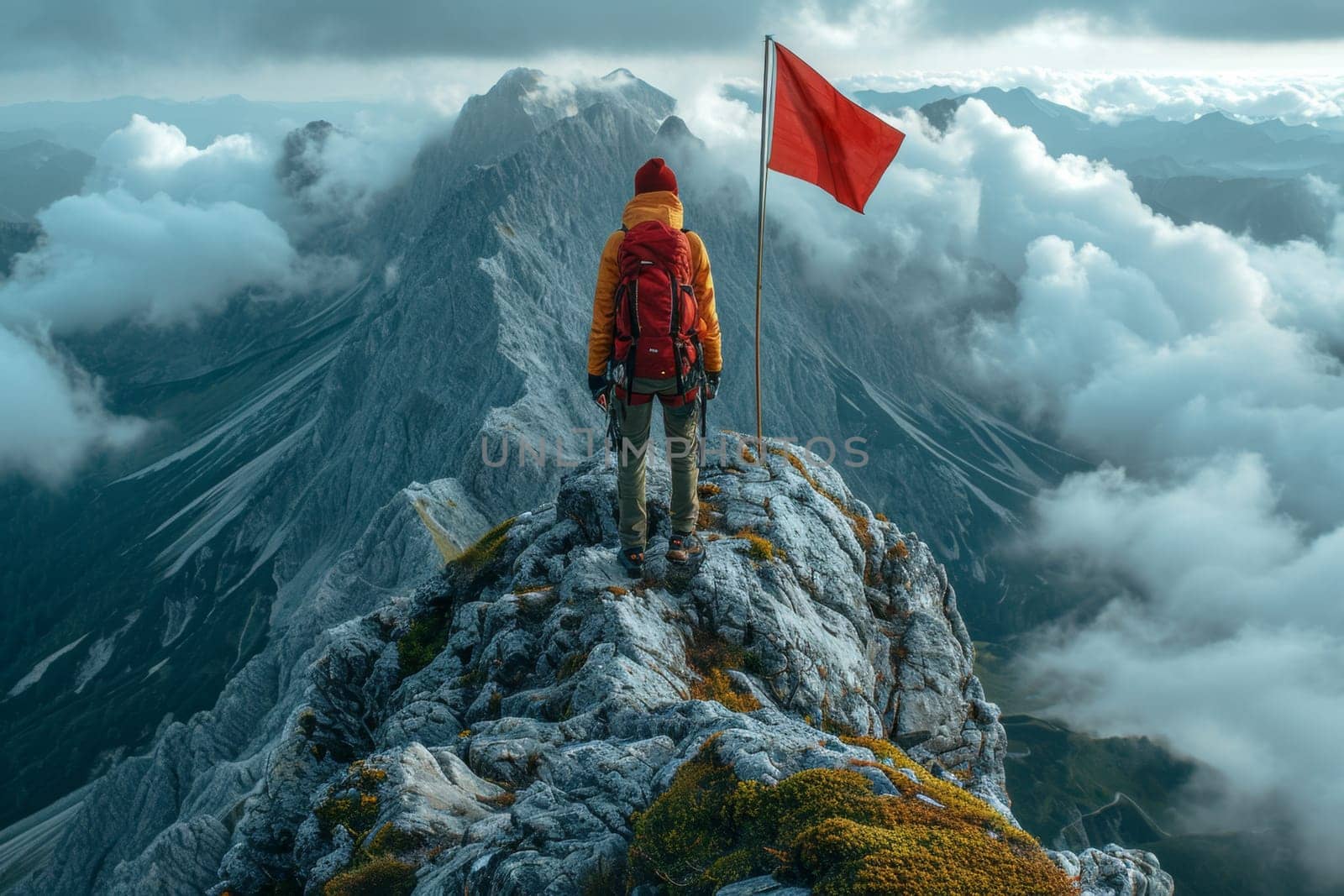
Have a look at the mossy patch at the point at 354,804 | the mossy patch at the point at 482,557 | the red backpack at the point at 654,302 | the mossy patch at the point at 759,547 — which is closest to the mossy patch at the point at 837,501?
the mossy patch at the point at 759,547

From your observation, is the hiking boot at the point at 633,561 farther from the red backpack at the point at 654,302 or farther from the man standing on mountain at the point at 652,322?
the red backpack at the point at 654,302

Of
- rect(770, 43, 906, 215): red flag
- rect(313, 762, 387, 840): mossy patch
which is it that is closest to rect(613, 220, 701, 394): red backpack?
rect(770, 43, 906, 215): red flag

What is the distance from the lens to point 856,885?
21.7ft

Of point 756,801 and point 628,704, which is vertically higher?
point 756,801

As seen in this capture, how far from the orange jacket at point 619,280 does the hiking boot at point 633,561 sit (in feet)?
13.9

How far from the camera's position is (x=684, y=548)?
16.7 metres

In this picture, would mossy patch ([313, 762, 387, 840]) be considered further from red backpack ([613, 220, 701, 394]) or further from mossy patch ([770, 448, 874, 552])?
mossy patch ([770, 448, 874, 552])

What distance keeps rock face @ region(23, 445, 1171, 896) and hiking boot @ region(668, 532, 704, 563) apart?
26cm

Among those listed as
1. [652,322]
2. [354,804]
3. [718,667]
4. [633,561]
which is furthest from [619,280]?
[354,804]

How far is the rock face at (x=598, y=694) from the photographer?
9.95m

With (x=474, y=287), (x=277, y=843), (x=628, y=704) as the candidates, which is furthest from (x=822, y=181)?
(x=474, y=287)

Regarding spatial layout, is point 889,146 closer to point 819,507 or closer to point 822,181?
point 822,181

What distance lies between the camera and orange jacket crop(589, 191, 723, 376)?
43.8 feet

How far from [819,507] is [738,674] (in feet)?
21.4
